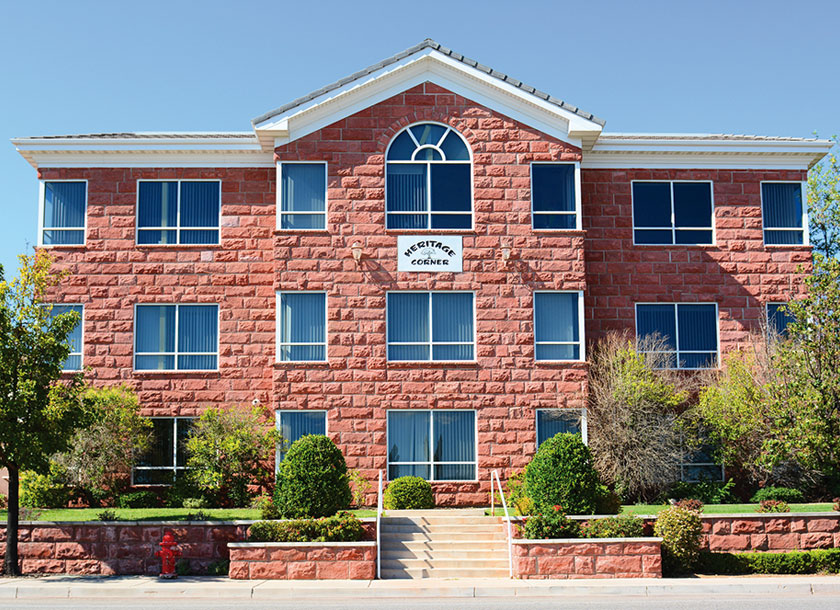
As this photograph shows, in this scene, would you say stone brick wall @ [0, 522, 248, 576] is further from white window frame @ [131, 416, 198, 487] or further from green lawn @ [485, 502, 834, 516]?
green lawn @ [485, 502, 834, 516]

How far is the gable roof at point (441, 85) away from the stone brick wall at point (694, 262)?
207 centimetres

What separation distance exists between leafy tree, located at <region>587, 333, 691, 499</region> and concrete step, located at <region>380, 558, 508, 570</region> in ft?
17.3

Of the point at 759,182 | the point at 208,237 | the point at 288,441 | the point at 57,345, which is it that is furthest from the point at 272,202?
the point at 759,182

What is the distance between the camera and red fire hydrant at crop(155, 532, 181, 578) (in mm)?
17922

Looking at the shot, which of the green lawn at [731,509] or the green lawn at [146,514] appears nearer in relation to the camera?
the green lawn at [146,514]

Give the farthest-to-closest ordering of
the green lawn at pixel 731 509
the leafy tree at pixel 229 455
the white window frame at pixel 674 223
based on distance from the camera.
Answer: the white window frame at pixel 674 223
the leafy tree at pixel 229 455
the green lawn at pixel 731 509

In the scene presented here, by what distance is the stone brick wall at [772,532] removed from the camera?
19125 millimetres

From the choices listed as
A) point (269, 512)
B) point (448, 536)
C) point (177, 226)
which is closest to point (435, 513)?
point (448, 536)

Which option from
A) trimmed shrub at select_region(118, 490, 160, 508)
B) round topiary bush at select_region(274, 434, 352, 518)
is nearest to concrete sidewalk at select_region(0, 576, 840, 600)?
round topiary bush at select_region(274, 434, 352, 518)

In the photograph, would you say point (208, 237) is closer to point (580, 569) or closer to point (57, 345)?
point (57, 345)

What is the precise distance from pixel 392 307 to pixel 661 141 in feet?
29.9

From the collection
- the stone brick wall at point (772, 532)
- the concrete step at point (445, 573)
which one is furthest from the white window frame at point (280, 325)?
the stone brick wall at point (772, 532)

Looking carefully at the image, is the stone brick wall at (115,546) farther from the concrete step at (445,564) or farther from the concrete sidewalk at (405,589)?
the concrete step at (445,564)

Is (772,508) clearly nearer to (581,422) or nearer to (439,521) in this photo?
(581,422)
